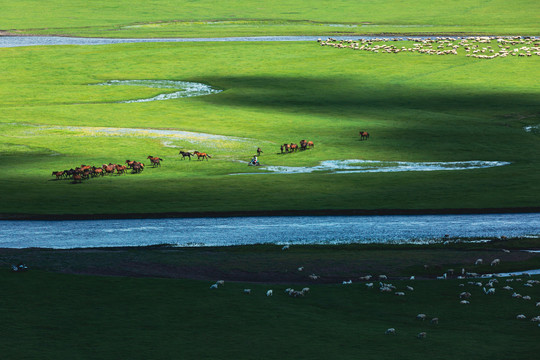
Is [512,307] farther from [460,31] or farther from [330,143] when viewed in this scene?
[460,31]

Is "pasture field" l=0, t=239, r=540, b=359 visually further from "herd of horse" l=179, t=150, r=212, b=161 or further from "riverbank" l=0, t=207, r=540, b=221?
"herd of horse" l=179, t=150, r=212, b=161

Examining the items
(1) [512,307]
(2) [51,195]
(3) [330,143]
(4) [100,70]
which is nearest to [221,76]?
(4) [100,70]

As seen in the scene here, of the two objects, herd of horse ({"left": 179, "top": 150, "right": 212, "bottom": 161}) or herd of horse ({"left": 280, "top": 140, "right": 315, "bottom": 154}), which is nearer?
herd of horse ({"left": 179, "top": 150, "right": 212, "bottom": 161})

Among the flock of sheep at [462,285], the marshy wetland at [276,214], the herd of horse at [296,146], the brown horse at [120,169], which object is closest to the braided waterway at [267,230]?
the marshy wetland at [276,214]

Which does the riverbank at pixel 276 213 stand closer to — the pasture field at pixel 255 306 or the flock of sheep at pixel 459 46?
the pasture field at pixel 255 306

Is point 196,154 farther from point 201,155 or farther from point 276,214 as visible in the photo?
point 276,214

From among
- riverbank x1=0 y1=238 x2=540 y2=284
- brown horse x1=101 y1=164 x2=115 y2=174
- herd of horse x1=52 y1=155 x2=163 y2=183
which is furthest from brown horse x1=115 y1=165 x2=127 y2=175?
riverbank x1=0 y1=238 x2=540 y2=284

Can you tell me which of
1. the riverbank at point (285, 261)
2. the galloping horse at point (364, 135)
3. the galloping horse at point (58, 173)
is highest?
the galloping horse at point (364, 135)
